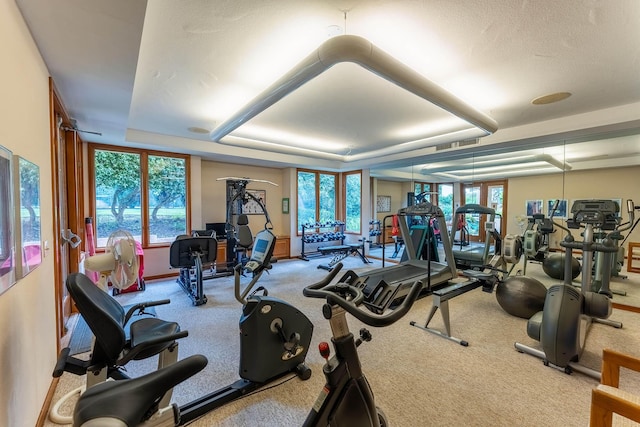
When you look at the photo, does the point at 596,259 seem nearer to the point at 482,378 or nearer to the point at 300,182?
the point at 482,378

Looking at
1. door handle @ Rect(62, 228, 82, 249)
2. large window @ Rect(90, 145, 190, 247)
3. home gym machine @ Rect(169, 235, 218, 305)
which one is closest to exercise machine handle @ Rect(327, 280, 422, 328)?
home gym machine @ Rect(169, 235, 218, 305)

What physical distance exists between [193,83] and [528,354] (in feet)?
14.4

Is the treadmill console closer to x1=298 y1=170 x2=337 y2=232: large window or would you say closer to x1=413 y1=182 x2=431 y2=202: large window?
x1=298 y1=170 x2=337 y2=232: large window

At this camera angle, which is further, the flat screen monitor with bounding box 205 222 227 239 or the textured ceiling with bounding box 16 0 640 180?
the flat screen monitor with bounding box 205 222 227 239

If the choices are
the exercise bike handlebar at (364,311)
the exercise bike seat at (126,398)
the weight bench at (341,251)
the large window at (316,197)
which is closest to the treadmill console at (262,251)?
the exercise bike handlebar at (364,311)

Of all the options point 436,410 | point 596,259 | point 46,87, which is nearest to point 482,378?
point 436,410

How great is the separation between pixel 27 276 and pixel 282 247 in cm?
557

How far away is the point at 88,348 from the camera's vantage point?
2.76 metres

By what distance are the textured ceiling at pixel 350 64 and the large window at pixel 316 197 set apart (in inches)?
126

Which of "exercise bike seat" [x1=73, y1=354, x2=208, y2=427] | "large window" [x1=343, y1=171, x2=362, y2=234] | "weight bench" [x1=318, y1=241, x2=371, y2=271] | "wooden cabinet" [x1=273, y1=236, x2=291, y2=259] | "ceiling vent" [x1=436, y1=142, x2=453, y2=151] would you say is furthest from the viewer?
"large window" [x1=343, y1=171, x2=362, y2=234]

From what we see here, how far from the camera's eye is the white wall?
1.35 metres

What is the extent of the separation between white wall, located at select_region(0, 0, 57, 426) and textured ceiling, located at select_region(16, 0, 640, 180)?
213mm

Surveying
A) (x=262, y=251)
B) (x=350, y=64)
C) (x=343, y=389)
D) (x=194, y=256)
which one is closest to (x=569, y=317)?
(x=343, y=389)

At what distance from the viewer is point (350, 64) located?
2.46m
